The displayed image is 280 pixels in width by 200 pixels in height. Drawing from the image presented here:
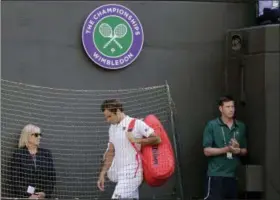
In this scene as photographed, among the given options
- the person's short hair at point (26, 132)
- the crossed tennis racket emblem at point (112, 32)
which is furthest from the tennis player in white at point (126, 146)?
the crossed tennis racket emblem at point (112, 32)

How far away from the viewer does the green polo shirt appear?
884cm

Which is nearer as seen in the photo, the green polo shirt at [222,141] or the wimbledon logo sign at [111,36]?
the green polo shirt at [222,141]

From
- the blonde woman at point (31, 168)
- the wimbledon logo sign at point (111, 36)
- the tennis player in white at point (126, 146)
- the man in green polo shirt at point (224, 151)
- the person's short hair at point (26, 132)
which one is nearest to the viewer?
the tennis player in white at point (126, 146)

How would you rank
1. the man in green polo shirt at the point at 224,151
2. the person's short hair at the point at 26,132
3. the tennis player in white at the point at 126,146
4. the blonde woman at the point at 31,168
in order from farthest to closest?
the person's short hair at the point at 26,132 < the man in green polo shirt at the point at 224,151 < the blonde woman at the point at 31,168 < the tennis player in white at the point at 126,146

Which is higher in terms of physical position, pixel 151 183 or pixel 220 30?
pixel 220 30

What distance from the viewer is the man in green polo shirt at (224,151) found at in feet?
28.8

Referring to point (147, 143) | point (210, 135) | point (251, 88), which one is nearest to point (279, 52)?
point (251, 88)

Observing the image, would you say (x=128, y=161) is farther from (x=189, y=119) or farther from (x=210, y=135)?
(x=189, y=119)

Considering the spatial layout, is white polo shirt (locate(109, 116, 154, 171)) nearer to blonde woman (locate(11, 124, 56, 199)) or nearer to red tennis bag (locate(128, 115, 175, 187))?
red tennis bag (locate(128, 115, 175, 187))

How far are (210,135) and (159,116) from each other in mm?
1027

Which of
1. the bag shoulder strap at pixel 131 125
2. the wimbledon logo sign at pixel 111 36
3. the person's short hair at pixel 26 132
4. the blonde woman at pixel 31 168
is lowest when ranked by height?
the blonde woman at pixel 31 168

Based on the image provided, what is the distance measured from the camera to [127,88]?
9.77 metres

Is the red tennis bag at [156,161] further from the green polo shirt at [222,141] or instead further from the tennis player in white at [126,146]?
the green polo shirt at [222,141]

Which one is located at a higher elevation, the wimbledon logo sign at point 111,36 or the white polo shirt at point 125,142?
the wimbledon logo sign at point 111,36
